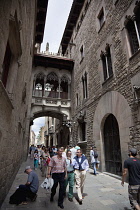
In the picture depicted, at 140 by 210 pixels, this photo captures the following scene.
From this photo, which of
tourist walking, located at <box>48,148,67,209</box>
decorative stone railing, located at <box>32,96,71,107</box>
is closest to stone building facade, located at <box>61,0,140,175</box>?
tourist walking, located at <box>48,148,67,209</box>

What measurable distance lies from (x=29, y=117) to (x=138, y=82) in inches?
421

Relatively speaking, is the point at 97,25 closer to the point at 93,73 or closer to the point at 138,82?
the point at 93,73

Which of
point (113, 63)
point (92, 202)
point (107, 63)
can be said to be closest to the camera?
point (92, 202)

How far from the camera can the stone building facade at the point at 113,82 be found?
5.66 meters

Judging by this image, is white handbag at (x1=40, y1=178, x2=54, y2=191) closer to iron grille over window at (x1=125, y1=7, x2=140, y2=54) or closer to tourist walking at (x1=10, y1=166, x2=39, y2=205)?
tourist walking at (x1=10, y1=166, x2=39, y2=205)

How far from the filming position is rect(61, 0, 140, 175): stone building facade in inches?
223

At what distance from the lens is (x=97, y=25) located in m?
9.87

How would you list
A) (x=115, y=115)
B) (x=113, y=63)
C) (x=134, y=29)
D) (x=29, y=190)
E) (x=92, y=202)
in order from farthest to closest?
(x=113, y=63)
(x=115, y=115)
(x=134, y=29)
(x=29, y=190)
(x=92, y=202)

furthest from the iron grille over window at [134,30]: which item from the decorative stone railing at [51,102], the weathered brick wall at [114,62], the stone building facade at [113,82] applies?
the decorative stone railing at [51,102]

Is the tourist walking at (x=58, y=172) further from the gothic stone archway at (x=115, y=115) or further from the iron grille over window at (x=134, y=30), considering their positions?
the iron grille over window at (x=134, y=30)

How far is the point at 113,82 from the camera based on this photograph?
708 centimetres

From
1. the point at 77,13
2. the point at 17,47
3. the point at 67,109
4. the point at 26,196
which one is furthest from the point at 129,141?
the point at 77,13

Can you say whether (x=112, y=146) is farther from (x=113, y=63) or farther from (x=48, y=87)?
(x=48, y=87)

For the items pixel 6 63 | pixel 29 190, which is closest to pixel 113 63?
pixel 6 63
